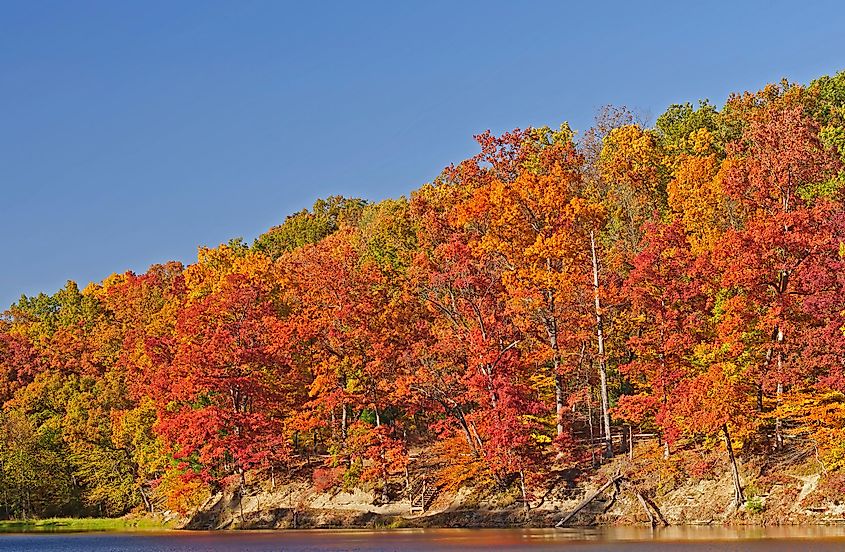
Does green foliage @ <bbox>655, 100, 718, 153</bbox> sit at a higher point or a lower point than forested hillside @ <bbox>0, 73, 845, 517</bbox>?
higher

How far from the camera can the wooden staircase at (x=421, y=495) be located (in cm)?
5138

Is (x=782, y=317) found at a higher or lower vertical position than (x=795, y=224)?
lower

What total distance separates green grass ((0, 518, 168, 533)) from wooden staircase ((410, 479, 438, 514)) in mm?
17792

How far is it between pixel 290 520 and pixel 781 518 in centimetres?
2657

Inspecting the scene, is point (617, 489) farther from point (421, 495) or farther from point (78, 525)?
point (78, 525)

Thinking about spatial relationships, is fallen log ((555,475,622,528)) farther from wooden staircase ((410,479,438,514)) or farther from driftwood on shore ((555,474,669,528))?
wooden staircase ((410,479,438,514))

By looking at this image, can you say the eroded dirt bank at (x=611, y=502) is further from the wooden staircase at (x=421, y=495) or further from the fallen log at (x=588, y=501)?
the wooden staircase at (x=421, y=495)

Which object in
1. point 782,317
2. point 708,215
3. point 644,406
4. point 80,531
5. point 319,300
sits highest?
point 708,215

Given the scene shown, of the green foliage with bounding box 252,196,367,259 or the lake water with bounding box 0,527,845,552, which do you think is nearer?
the lake water with bounding box 0,527,845,552

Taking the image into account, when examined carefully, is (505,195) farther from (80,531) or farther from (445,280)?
(80,531)

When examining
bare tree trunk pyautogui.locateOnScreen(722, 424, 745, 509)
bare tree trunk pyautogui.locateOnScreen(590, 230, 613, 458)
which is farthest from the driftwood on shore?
bare tree trunk pyautogui.locateOnScreen(590, 230, 613, 458)

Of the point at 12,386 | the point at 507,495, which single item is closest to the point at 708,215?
the point at 507,495

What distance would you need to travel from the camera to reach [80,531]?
61.8 metres

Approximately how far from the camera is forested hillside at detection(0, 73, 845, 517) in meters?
43.3
